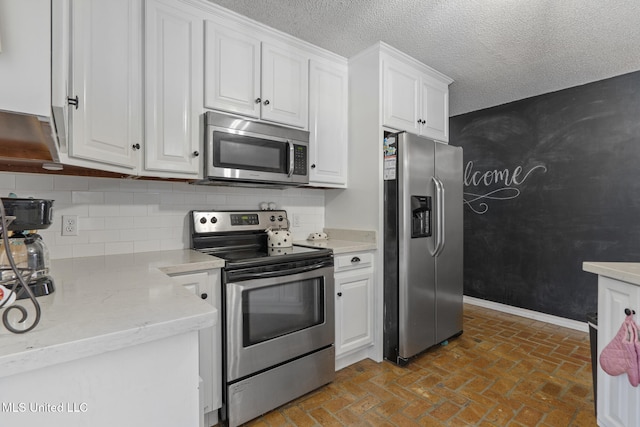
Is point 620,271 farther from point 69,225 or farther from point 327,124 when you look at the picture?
point 69,225

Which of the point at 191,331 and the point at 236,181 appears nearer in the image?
the point at 191,331

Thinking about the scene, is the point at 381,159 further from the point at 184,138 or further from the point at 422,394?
the point at 422,394

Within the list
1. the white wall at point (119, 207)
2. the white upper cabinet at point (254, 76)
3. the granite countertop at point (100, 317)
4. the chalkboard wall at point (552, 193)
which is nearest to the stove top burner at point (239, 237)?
the white wall at point (119, 207)

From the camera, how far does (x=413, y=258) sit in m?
2.39

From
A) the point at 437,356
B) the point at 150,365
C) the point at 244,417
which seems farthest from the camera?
the point at 437,356

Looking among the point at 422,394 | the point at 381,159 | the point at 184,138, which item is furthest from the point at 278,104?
the point at 422,394

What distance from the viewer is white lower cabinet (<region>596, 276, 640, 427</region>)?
1.33 meters

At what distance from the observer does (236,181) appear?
6.75 feet

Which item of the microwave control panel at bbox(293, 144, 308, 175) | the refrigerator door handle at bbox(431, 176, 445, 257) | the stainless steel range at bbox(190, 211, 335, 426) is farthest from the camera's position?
the refrigerator door handle at bbox(431, 176, 445, 257)

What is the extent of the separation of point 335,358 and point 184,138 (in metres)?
1.75

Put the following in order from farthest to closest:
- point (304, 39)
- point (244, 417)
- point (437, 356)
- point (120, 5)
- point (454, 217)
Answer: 1. point (454, 217)
2. point (437, 356)
3. point (304, 39)
4. point (244, 417)
5. point (120, 5)

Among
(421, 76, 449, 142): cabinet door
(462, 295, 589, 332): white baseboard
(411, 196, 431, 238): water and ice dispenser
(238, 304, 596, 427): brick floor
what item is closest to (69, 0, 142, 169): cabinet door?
(238, 304, 596, 427): brick floor

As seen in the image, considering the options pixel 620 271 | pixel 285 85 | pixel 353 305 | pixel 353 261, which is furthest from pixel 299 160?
pixel 620 271

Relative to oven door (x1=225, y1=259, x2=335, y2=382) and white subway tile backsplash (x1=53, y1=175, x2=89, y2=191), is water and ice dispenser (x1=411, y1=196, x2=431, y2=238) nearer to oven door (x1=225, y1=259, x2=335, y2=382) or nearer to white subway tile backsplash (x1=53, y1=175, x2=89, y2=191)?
oven door (x1=225, y1=259, x2=335, y2=382)
